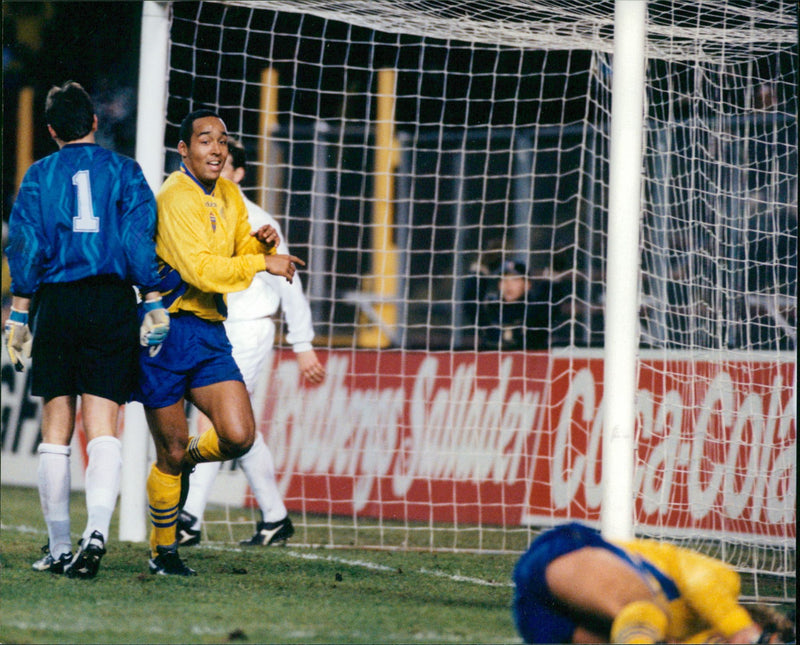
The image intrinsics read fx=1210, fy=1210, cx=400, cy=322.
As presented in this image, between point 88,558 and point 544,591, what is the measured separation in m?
1.91

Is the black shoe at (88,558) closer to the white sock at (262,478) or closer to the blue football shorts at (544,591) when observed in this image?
the white sock at (262,478)

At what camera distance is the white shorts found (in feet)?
19.8

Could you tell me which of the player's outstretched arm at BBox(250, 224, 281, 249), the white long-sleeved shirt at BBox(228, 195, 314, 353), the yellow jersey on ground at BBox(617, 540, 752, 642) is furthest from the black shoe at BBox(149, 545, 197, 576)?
the yellow jersey on ground at BBox(617, 540, 752, 642)

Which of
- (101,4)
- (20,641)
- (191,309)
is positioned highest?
(101,4)

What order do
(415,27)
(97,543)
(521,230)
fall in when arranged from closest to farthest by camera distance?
1. (97,543)
2. (415,27)
3. (521,230)

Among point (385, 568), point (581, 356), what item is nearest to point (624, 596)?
point (385, 568)

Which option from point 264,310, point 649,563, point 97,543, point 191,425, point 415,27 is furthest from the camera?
point 191,425

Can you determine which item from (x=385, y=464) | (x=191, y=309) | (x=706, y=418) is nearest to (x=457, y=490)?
(x=385, y=464)

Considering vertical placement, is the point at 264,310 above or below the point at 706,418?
above

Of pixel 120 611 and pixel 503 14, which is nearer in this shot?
pixel 120 611

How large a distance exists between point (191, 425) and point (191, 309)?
12.6ft

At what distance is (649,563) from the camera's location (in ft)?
10.8

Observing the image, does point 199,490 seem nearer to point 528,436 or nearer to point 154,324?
point 154,324

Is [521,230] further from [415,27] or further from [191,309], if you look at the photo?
[191,309]
